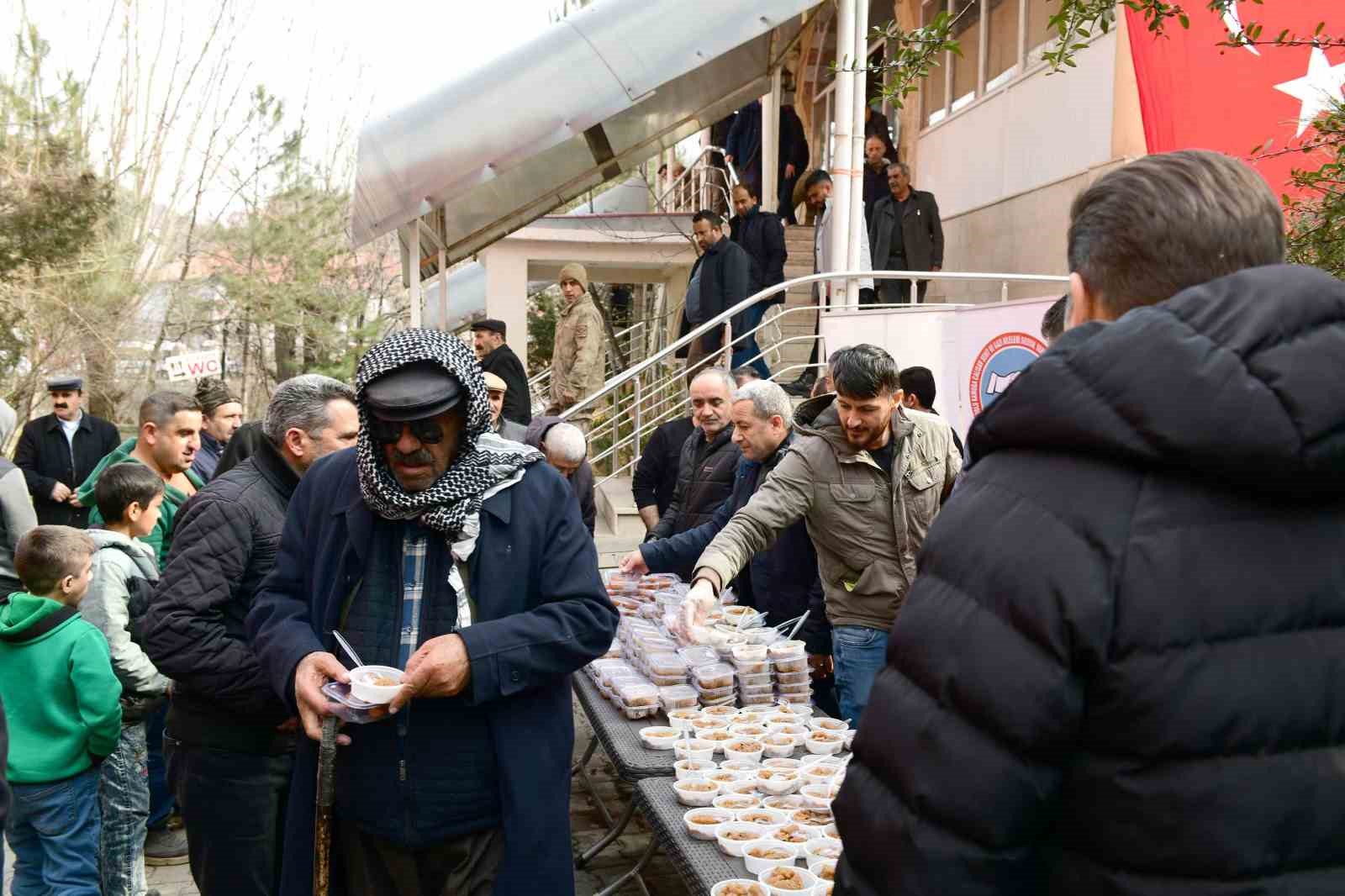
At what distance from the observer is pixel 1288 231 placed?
4660mm

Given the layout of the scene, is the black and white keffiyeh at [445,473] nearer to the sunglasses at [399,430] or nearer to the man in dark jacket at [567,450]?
the sunglasses at [399,430]

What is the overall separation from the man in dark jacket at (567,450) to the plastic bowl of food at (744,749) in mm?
2699

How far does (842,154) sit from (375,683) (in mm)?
8437

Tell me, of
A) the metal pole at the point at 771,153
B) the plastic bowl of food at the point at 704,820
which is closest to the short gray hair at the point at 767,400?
the plastic bowl of food at the point at 704,820

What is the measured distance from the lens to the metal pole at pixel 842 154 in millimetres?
9750

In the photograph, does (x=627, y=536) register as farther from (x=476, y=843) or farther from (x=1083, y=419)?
(x=1083, y=419)

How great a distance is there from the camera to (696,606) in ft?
11.7

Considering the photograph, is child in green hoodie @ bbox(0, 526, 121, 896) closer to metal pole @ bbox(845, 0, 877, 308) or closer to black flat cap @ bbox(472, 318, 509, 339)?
black flat cap @ bbox(472, 318, 509, 339)

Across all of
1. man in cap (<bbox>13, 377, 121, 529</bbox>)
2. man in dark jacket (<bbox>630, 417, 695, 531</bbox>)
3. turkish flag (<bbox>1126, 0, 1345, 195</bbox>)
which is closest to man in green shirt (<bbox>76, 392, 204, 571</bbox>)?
man in dark jacket (<bbox>630, 417, 695, 531</bbox>)

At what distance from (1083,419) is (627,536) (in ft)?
28.3

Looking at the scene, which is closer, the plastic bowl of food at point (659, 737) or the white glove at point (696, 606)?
the white glove at point (696, 606)

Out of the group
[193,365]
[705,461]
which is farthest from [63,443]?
[705,461]

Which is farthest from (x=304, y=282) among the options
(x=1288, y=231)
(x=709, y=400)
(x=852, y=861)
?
(x=852, y=861)

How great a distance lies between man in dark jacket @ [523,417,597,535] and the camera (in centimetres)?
657
